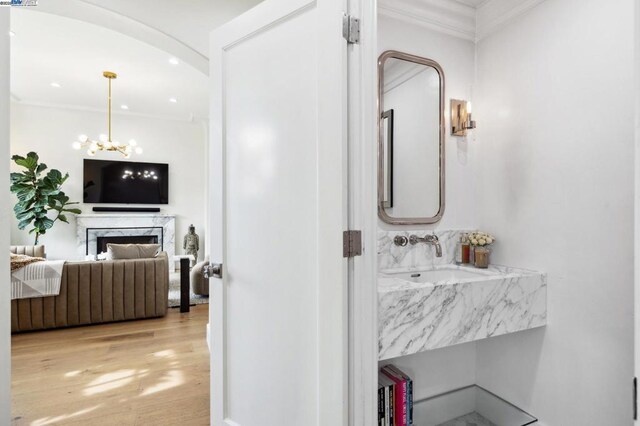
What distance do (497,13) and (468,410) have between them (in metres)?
2.57

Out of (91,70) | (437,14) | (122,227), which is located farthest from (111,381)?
(122,227)

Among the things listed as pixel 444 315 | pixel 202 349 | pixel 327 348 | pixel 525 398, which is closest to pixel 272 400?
pixel 327 348

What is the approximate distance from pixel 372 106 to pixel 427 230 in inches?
44.4

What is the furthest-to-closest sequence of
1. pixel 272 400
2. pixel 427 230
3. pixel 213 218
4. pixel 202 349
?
1. pixel 202 349
2. pixel 427 230
3. pixel 213 218
4. pixel 272 400

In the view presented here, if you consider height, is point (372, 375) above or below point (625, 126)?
below

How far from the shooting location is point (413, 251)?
2209 mm

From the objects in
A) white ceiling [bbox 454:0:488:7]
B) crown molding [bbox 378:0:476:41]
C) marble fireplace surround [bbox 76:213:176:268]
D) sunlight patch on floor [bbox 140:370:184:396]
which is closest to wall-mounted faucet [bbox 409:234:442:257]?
crown molding [bbox 378:0:476:41]

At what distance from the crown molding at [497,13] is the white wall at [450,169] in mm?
124

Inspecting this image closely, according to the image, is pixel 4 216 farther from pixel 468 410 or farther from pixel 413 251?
pixel 468 410

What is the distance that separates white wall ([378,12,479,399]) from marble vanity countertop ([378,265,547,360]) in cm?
47

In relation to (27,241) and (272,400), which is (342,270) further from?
(27,241)

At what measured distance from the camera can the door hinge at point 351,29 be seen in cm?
135

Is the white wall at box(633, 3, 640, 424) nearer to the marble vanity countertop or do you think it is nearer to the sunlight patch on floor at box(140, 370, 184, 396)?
the marble vanity countertop

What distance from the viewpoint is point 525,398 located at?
2.06m
